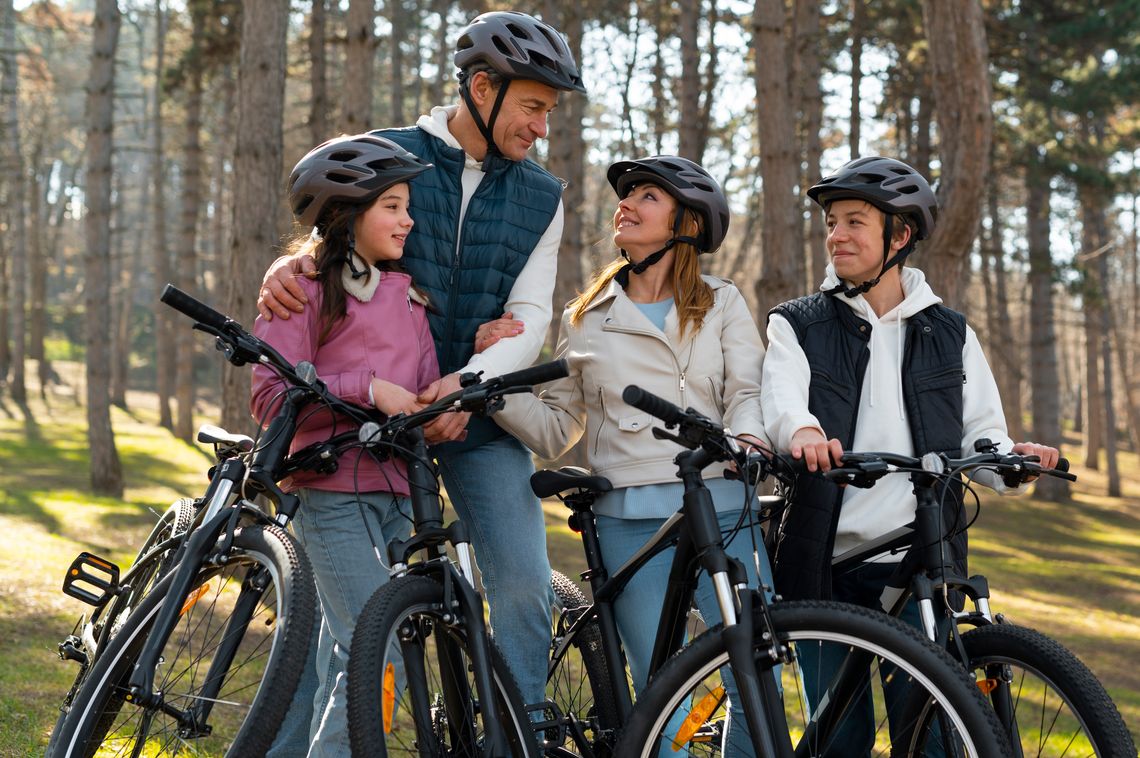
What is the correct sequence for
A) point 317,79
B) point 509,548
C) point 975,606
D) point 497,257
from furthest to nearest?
point 317,79 < point 497,257 < point 509,548 < point 975,606

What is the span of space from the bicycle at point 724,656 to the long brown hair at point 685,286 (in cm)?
63

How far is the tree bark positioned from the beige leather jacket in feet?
46.3

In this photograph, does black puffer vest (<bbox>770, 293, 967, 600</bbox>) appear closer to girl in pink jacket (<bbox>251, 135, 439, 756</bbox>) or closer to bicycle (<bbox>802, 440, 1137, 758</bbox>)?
bicycle (<bbox>802, 440, 1137, 758</bbox>)

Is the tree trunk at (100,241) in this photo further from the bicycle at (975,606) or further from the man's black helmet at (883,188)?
the bicycle at (975,606)

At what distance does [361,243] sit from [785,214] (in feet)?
24.9

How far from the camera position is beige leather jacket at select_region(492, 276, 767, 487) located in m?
4.04

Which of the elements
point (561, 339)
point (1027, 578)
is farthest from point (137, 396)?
point (561, 339)

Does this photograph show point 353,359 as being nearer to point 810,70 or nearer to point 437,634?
point 437,634

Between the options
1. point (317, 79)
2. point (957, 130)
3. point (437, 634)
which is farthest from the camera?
point (317, 79)

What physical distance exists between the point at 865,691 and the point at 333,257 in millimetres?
2072

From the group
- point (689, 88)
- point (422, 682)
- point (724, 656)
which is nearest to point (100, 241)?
point (689, 88)

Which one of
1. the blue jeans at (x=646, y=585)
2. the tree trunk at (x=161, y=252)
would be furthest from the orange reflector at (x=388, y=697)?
the tree trunk at (x=161, y=252)

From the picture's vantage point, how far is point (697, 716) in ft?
11.2

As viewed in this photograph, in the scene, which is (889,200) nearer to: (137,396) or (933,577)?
(933,577)
